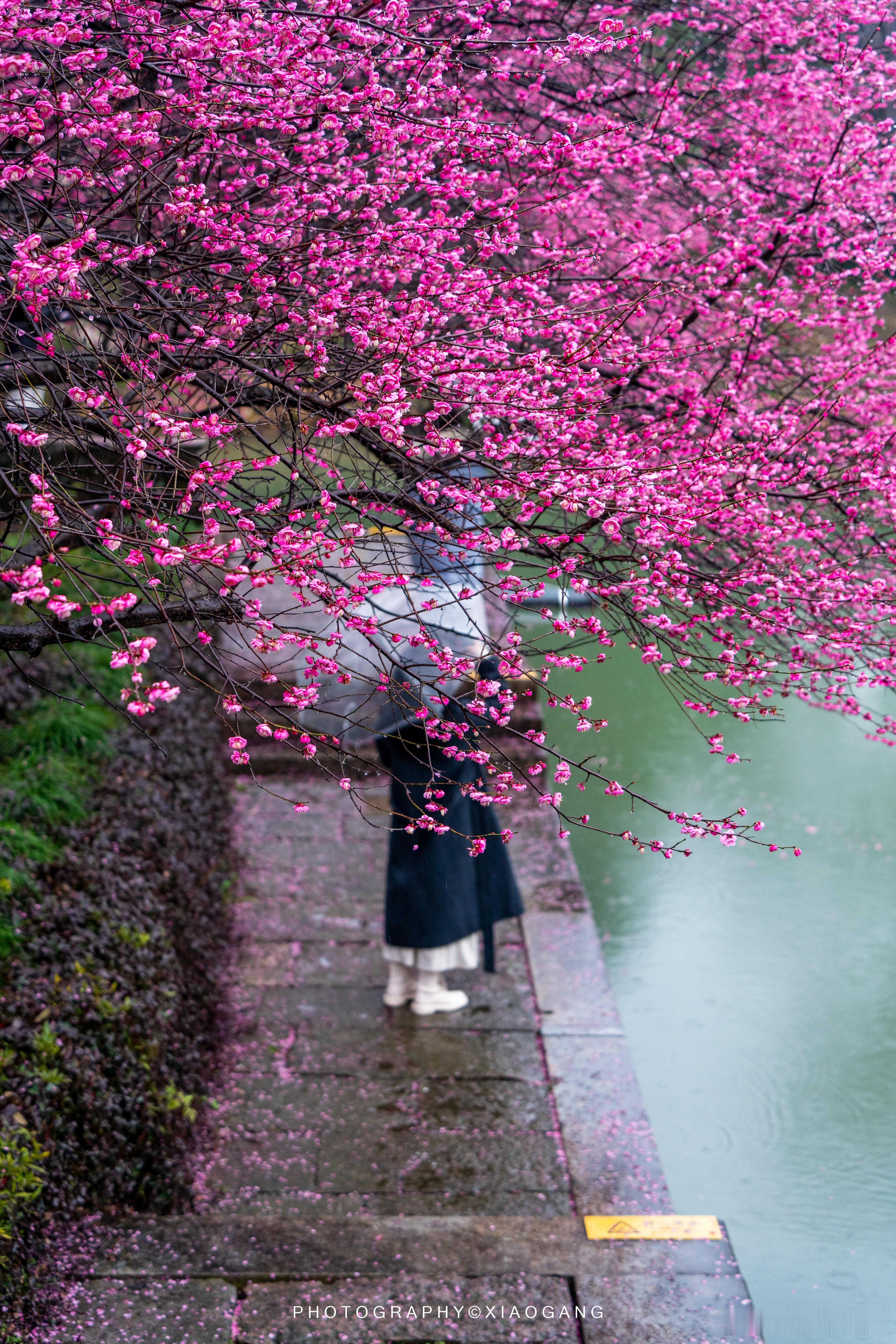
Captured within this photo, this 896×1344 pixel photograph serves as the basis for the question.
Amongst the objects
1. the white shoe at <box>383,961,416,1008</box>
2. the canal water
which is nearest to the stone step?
the canal water

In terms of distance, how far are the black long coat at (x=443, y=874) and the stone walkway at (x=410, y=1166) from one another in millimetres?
462

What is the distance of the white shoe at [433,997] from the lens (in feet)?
15.9

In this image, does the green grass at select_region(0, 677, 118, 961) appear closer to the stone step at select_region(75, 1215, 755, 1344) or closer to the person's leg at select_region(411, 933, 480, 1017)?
the stone step at select_region(75, 1215, 755, 1344)

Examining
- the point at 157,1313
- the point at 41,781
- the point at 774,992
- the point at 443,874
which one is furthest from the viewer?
the point at 774,992

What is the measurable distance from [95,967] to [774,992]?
3.63 meters

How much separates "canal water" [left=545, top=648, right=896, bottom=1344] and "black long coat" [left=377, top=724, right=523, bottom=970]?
1.18 m

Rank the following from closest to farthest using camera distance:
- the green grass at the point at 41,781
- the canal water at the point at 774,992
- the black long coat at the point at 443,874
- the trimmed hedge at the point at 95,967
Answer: the trimmed hedge at the point at 95,967
the green grass at the point at 41,781
the canal water at the point at 774,992
the black long coat at the point at 443,874

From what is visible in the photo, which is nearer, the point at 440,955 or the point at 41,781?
the point at 41,781

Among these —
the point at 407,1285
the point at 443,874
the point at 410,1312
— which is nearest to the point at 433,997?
the point at 443,874

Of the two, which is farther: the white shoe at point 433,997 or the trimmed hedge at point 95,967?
the white shoe at point 433,997

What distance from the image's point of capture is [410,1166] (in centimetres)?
395

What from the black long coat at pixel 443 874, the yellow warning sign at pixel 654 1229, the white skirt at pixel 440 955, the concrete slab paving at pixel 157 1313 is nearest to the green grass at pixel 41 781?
the concrete slab paving at pixel 157 1313

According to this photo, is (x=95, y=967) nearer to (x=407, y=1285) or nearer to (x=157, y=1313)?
(x=157, y=1313)

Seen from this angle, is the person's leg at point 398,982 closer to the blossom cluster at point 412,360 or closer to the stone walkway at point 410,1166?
the stone walkway at point 410,1166
